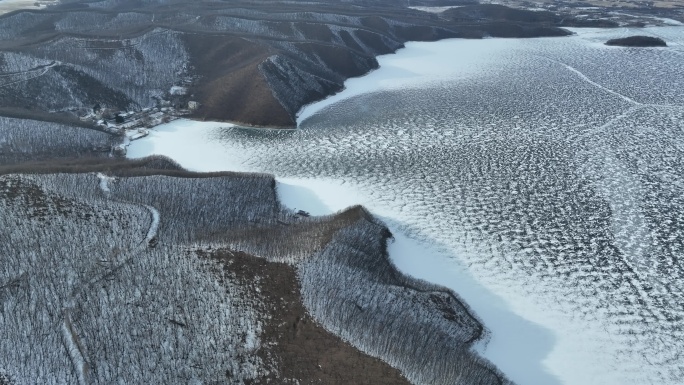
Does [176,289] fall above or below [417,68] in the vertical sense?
below

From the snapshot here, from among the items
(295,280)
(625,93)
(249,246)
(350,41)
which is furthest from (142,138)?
(625,93)

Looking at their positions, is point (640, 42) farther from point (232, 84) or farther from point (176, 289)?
point (176, 289)

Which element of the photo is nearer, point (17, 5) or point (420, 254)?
point (420, 254)

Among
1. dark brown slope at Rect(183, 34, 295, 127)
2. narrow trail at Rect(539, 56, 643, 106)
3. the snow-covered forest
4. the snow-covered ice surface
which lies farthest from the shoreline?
narrow trail at Rect(539, 56, 643, 106)

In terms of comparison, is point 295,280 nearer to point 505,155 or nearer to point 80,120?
point 505,155

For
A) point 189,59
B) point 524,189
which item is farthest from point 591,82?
point 189,59

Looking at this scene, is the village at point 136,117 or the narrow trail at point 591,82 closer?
the village at point 136,117

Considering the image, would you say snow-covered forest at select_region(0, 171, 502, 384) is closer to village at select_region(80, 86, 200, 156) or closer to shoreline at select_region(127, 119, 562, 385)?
shoreline at select_region(127, 119, 562, 385)

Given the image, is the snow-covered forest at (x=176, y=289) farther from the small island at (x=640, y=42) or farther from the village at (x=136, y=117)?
the small island at (x=640, y=42)

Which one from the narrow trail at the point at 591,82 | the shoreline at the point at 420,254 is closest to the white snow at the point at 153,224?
the shoreline at the point at 420,254
